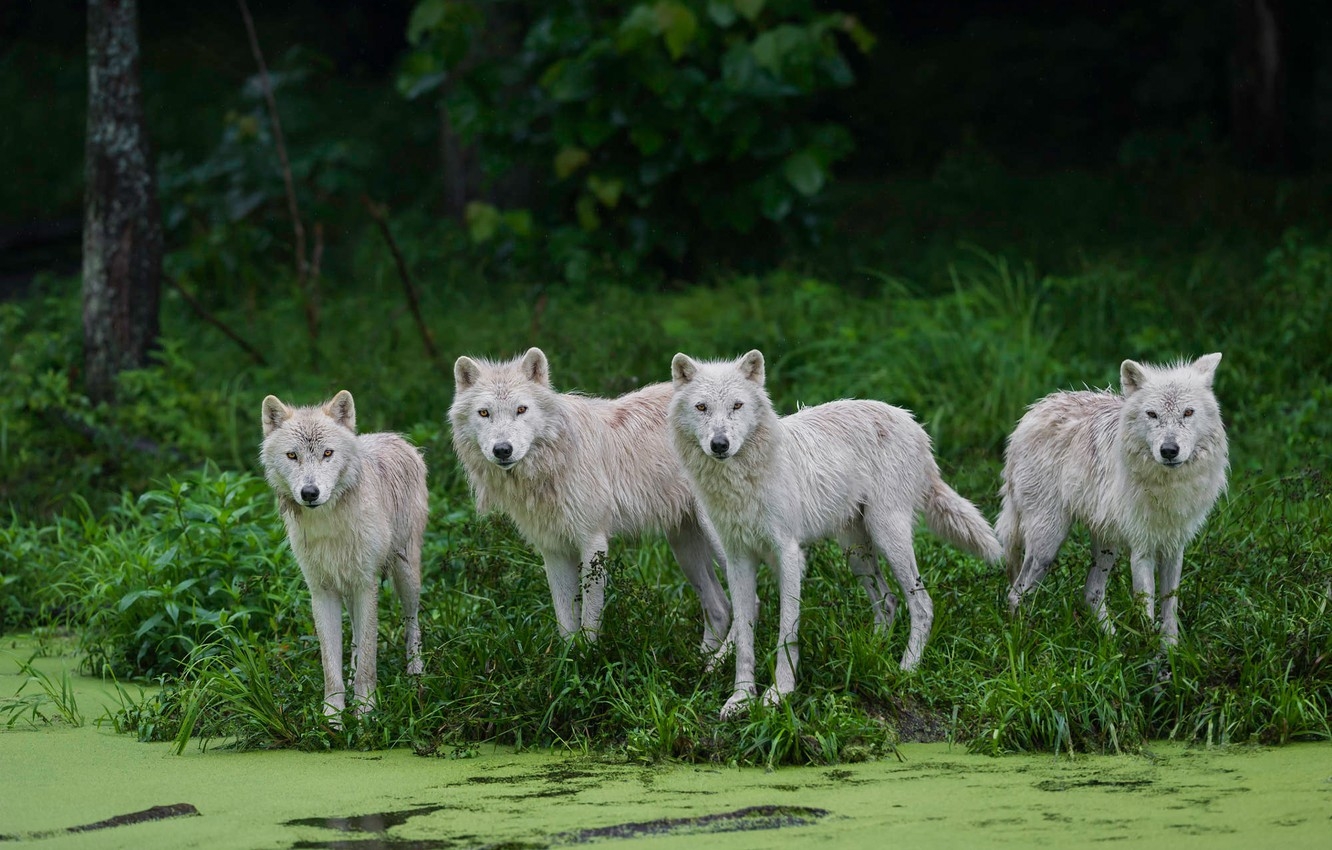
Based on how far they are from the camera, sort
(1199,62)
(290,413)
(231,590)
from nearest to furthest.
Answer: (290,413) → (231,590) → (1199,62)

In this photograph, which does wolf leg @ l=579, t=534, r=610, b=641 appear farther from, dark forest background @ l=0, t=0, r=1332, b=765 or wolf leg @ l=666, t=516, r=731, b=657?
wolf leg @ l=666, t=516, r=731, b=657

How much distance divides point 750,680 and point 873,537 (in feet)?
3.43

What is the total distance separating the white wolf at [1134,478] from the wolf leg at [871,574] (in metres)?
0.58

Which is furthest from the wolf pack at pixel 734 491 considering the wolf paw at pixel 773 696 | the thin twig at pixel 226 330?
the thin twig at pixel 226 330

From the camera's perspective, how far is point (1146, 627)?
19.9 ft

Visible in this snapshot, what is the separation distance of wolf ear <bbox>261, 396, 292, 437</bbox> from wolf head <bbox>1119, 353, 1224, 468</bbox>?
3.62m

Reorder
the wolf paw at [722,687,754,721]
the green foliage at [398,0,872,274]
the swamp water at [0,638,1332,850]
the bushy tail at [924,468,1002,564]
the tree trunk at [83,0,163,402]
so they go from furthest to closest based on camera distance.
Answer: the green foliage at [398,0,872,274], the tree trunk at [83,0,163,402], the bushy tail at [924,468,1002,564], the wolf paw at [722,687,754,721], the swamp water at [0,638,1332,850]

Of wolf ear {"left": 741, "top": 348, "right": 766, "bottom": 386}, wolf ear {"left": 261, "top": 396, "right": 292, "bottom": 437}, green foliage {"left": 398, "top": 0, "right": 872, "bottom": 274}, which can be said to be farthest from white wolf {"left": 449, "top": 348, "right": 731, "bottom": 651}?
green foliage {"left": 398, "top": 0, "right": 872, "bottom": 274}

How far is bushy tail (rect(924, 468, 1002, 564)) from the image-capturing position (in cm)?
678

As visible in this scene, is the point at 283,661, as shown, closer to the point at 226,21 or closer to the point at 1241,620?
the point at 1241,620

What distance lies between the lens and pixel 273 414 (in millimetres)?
6344

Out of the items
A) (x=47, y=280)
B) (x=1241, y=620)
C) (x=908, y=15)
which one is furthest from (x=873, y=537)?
(x=908, y=15)

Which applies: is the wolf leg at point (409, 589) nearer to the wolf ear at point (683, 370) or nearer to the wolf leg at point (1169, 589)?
the wolf ear at point (683, 370)

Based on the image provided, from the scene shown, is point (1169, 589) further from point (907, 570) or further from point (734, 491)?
point (734, 491)
